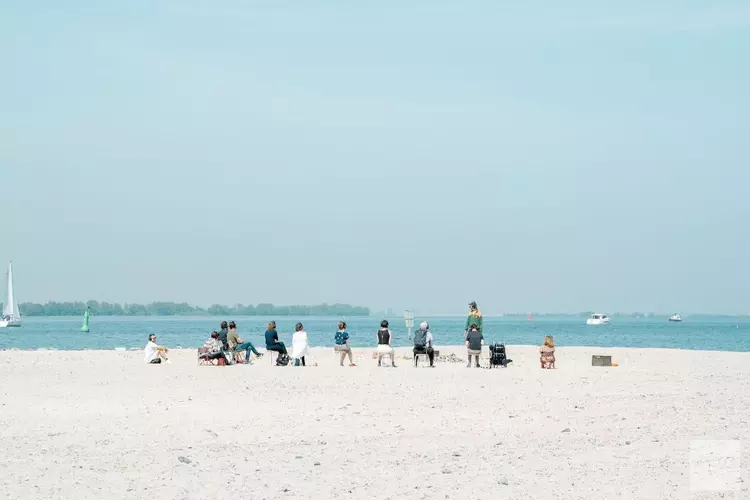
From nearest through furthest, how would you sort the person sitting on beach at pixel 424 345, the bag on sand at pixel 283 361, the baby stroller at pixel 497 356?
1. the person sitting on beach at pixel 424 345
2. the baby stroller at pixel 497 356
3. the bag on sand at pixel 283 361

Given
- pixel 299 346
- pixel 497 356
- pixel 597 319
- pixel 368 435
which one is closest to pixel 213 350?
pixel 299 346

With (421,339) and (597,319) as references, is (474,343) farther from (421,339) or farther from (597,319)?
(597,319)

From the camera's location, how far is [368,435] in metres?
14.5

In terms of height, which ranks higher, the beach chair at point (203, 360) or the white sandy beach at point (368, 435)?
the beach chair at point (203, 360)

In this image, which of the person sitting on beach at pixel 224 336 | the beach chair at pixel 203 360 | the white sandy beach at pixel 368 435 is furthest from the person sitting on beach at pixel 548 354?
the beach chair at pixel 203 360

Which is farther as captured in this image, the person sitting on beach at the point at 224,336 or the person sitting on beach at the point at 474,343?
the person sitting on beach at the point at 224,336

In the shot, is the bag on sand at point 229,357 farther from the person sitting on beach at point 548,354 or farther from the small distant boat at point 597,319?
the small distant boat at point 597,319

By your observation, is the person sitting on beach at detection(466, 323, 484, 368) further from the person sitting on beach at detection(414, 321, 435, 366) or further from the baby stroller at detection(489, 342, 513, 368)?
the person sitting on beach at detection(414, 321, 435, 366)

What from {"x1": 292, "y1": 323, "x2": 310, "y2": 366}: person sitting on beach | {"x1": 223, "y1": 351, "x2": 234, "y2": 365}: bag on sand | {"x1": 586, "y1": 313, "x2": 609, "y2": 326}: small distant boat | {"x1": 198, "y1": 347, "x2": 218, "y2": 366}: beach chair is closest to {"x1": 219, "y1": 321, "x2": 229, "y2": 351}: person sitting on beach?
{"x1": 223, "y1": 351, "x2": 234, "y2": 365}: bag on sand

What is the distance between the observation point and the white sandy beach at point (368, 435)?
11328mm

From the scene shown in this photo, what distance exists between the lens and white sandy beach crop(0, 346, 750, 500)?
1133 cm

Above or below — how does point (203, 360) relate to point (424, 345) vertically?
below

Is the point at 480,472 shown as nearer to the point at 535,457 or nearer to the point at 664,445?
the point at 535,457

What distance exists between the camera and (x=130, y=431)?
48.1 feet
